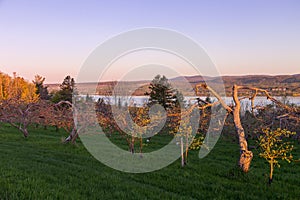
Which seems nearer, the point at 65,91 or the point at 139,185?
the point at 139,185

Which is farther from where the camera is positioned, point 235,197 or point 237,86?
point 237,86

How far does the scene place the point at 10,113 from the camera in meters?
22.2

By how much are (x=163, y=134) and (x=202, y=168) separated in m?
18.6

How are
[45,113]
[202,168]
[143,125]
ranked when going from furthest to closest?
[45,113], [143,125], [202,168]

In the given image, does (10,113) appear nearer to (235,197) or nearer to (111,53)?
(111,53)

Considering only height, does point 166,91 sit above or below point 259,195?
above

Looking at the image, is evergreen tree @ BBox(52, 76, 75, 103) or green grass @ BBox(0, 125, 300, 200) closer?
green grass @ BBox(0, 125, 300, 200)

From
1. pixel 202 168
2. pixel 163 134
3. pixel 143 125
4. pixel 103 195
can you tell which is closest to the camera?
pixel 103 195

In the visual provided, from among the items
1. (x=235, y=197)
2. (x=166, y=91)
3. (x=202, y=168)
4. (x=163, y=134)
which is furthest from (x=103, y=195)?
(x=166, y=91)

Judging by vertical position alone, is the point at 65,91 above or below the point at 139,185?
above

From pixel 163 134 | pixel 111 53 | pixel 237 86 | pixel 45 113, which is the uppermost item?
pixel 111 53

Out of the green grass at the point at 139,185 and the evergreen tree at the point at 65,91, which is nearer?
the green grass at the point at 139,185

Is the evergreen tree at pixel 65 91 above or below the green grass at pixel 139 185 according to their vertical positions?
above

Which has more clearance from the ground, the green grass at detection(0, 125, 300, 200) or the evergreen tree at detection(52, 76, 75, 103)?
→ the evergreen tree at detection(52, 76, 75, 103)
